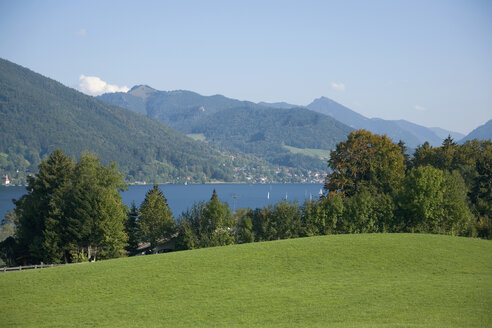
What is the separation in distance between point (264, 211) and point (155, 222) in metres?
15.4

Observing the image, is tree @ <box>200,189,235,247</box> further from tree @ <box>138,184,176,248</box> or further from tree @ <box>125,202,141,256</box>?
tree @ <box>125,202,141,256</box>

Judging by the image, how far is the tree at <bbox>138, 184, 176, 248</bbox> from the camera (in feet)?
218

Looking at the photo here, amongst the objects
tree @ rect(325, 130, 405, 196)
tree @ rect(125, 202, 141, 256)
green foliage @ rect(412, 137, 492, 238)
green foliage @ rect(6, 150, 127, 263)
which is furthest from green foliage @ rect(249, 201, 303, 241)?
green foliage @ rect(412, 137, 492, 238)

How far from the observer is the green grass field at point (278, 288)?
2558 centimetres

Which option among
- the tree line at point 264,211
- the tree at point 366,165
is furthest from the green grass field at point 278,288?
the tree at point 366,165

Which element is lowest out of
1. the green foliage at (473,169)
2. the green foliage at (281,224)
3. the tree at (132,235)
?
the tree at (132,235)

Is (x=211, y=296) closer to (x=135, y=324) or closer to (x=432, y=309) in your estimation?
(x=135, y=324)

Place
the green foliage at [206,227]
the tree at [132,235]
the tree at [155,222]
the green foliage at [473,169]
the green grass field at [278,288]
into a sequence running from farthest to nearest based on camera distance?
the tree at [132,235] → the tree at [155,222] → the green foliage at [473,169] → the green foliage at [206,227] → the green grass field at [278,288]

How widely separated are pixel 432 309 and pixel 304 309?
6.73 m

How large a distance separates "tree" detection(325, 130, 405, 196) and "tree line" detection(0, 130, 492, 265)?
0.43 ft

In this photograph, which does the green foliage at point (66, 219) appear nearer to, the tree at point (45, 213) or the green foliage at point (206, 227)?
the tree at point (45, 213)

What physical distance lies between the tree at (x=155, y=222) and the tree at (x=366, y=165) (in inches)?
876

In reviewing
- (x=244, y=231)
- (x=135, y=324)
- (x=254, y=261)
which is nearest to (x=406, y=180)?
(x=244, y=231)

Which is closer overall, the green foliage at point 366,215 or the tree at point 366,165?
the green foliage at point 366,215
